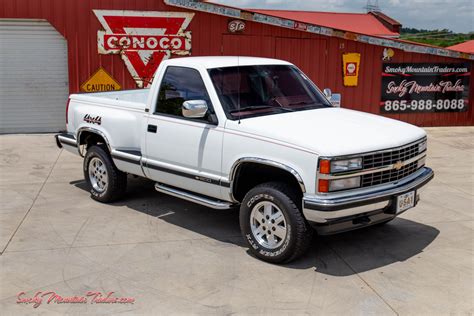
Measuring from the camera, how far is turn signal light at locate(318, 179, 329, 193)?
4.75m

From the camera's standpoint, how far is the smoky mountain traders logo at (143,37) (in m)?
12.9

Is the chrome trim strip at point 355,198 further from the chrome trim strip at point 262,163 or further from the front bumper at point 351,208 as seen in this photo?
the chrome trim strip at point 262,163

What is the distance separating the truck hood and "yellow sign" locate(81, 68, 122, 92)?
8.25 meters

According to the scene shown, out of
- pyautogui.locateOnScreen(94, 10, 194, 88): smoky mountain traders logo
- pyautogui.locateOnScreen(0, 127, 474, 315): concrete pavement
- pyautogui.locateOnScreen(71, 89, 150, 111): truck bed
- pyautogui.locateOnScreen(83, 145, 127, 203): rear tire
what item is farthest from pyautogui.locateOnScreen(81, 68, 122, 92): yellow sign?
pyautogui.locateOnScreen(83, 145, 127, 203): rear tire

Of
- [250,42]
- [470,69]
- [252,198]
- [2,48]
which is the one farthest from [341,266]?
[470,69]

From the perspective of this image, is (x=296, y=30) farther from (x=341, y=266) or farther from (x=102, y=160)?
(x=341, y=266)

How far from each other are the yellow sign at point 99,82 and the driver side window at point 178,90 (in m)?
7.11

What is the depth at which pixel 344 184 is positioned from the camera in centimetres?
487

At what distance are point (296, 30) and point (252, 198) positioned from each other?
9.42 metres

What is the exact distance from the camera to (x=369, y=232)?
6.24m

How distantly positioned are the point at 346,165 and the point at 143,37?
30.8 ft

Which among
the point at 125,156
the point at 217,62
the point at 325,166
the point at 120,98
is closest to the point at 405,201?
the point at 325,166

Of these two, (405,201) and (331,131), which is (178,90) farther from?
(405,201)

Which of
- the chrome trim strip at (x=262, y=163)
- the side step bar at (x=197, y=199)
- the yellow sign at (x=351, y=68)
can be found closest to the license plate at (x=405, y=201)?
the chrome trim strip at (x=262, y=163)
